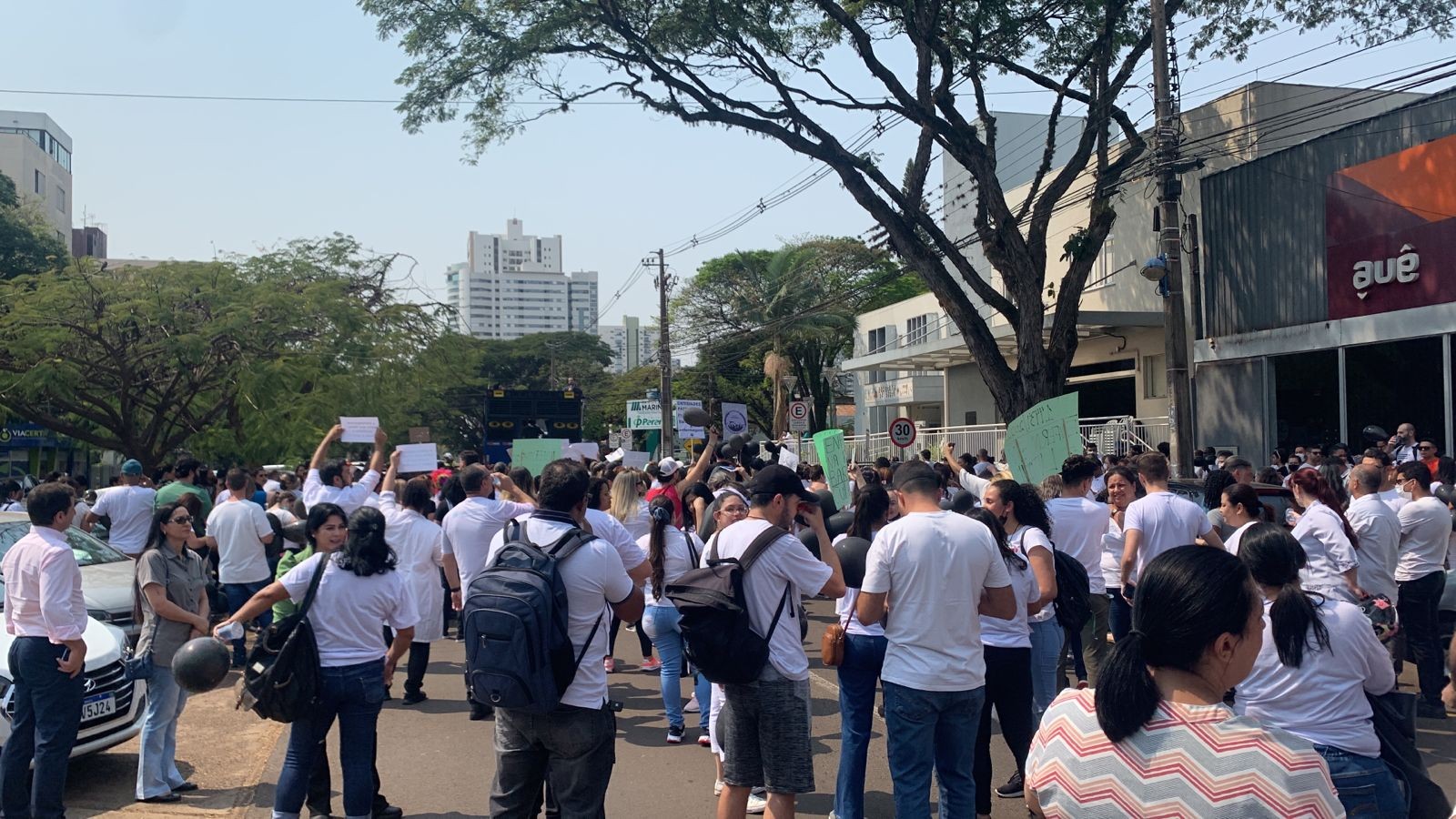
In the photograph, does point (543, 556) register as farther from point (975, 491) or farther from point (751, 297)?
point (751, 297)

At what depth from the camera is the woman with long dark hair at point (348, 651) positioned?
539 centimetres

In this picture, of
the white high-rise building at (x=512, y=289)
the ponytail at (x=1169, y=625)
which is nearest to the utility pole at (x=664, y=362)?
the ponytail at (x=1169, y=625)

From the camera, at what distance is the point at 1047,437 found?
9.73 metres

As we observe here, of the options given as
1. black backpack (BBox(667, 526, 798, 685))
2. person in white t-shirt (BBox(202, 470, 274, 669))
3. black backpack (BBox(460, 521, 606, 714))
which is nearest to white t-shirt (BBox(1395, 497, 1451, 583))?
black backpack (BBox(667, 526, 798, 685))

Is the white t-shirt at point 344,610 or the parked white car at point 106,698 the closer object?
the white t-shirt at point 344,610

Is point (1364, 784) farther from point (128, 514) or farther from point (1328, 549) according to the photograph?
point (128, 514)

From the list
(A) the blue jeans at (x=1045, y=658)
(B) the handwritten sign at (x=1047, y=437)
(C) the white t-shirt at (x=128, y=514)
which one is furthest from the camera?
(C) the white t-shirt at (x=128, y=514)

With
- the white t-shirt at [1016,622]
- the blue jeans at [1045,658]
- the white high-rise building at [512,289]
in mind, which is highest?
the white high-rise building at [512,289]

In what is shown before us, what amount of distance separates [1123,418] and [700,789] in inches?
705

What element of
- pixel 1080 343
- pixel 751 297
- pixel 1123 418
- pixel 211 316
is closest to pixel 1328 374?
pixel 1123 418

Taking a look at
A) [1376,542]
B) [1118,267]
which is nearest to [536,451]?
[1376,542]

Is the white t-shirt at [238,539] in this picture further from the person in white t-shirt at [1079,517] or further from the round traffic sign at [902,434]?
the round traffic sign at [902,434]

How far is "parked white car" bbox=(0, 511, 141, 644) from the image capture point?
355 inches

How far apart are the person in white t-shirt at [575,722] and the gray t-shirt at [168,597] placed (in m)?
2.77
